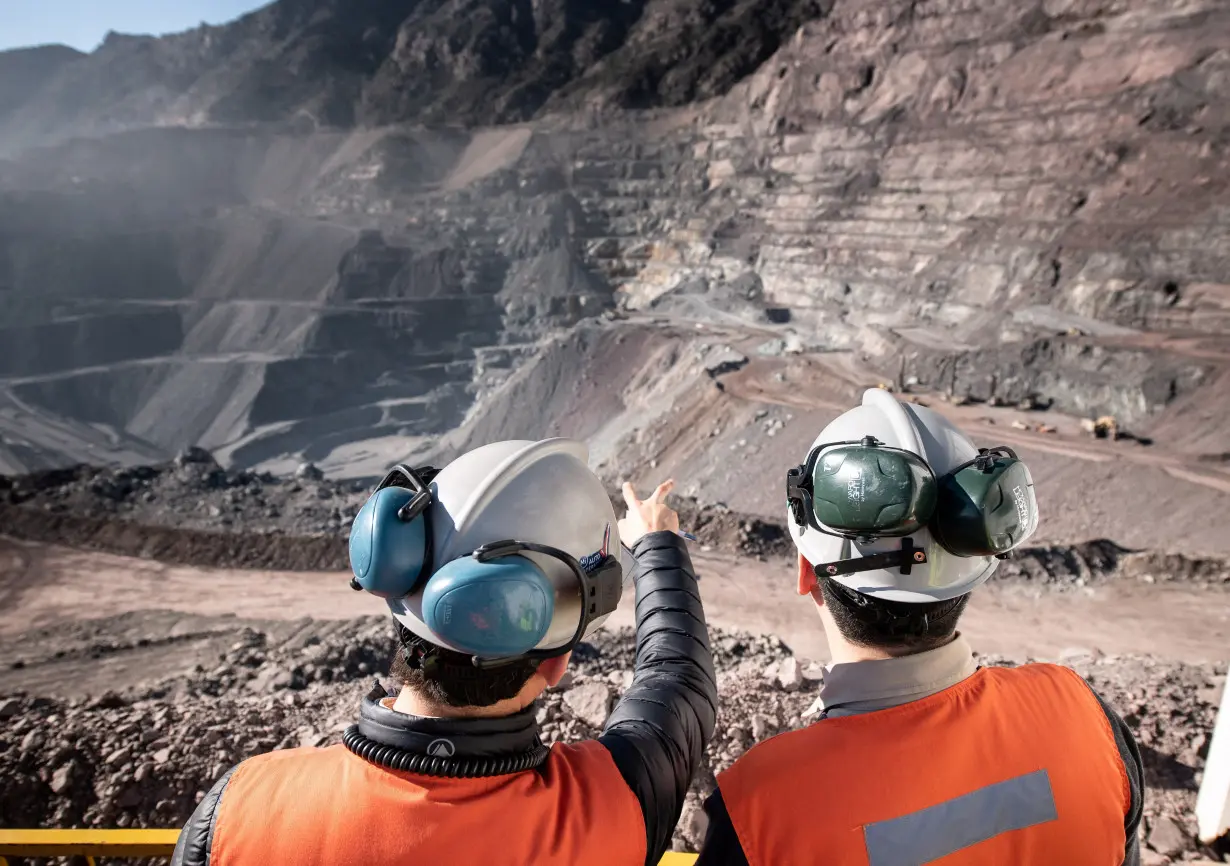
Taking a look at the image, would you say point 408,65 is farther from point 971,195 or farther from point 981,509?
point 981,509

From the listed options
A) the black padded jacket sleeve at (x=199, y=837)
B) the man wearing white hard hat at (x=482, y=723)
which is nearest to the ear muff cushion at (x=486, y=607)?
the man wearing white hard hat at (x=482, y=723)

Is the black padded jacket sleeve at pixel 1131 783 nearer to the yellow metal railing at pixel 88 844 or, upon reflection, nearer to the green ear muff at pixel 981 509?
the green ear muff at pixel 981 509

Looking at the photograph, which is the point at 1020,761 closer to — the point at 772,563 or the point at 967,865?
the point at 967,865

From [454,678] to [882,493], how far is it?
108cm

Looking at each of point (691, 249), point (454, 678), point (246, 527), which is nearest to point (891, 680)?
point (454, 678)

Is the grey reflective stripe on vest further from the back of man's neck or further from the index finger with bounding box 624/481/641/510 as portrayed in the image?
the index finger with bounding box 624/481/641/510

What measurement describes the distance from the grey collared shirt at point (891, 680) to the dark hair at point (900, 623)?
3 cm

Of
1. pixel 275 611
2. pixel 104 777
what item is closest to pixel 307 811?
pixel 104 777

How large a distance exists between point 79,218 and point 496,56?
107ft

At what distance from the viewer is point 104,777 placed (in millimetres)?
4336

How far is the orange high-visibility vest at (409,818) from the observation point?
137 centimetres

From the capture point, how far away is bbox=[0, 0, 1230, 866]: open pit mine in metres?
7.71

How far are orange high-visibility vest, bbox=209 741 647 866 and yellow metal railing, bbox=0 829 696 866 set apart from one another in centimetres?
121

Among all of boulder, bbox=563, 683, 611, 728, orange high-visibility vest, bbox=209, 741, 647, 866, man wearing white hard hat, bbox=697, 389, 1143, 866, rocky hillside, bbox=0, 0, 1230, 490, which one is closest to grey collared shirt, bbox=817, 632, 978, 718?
man wearing white hard hat, bbox=697, 389, 1143, 866
